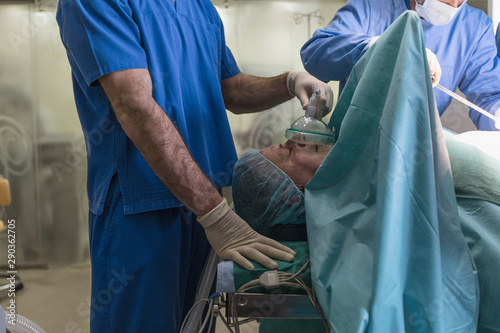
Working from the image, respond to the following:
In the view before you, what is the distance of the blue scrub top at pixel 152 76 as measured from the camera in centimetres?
123

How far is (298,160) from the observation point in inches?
47.6

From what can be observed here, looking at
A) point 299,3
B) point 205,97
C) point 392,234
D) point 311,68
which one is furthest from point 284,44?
point 392,234

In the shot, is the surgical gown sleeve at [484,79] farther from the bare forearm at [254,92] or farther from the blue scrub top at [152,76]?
the blue scrub top at [152,76]

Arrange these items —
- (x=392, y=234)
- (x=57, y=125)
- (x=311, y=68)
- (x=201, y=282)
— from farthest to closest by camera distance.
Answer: (x=57, y=125), (x=311, y=68), (x=201, y=282), (x=392, y=234)

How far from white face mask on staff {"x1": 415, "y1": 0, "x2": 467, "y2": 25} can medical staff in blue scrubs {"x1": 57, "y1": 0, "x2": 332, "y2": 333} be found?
A: 44 cm

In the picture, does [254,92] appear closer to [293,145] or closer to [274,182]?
[293,145]

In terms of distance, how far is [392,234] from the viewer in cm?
80

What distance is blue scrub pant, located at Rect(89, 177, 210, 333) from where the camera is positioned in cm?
129

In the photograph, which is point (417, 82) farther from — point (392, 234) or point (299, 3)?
point (299, 3)

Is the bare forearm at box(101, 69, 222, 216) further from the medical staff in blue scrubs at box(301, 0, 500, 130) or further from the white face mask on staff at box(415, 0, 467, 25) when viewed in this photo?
the white face mask on staff at box(415, 0, 467, 25)

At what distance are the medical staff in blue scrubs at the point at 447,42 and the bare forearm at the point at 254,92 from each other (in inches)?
5.1

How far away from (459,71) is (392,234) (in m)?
1.06

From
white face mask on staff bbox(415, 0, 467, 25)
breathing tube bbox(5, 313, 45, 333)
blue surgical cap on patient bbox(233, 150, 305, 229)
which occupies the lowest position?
breathing tube bbox(5, 313, 45, 333)

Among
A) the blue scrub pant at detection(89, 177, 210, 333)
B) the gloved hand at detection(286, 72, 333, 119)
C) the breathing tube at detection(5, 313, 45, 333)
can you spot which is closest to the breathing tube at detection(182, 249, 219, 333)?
the blue scrub pant at detection(89, 177, 210, 333)
